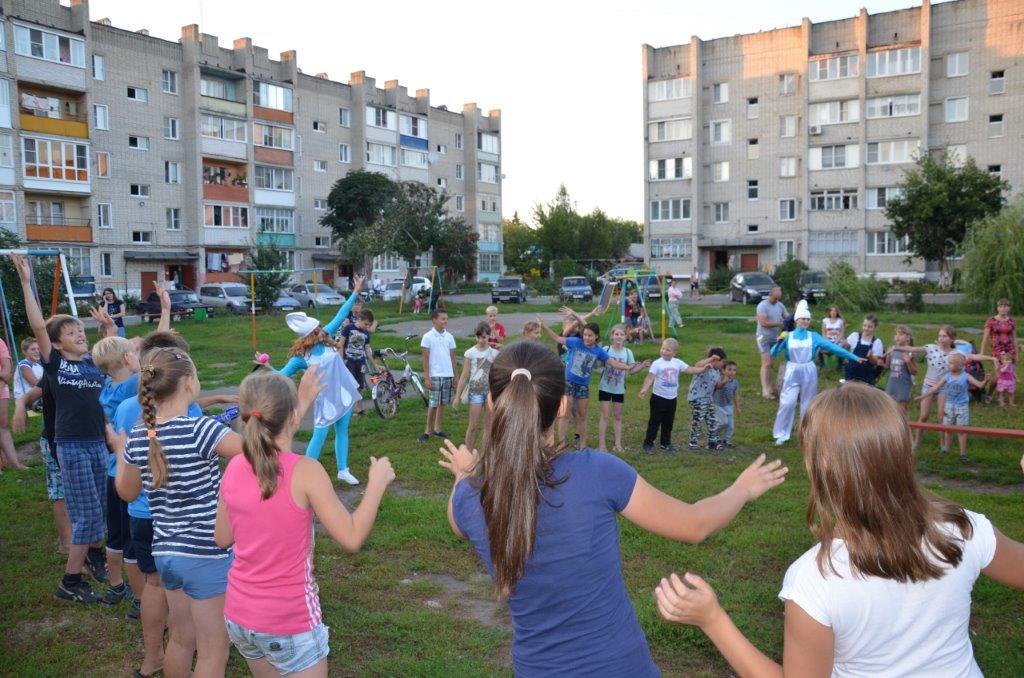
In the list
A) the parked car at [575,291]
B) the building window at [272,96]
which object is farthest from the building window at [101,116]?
the parked car at [575,291]

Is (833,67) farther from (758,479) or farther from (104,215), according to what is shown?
(758,479)

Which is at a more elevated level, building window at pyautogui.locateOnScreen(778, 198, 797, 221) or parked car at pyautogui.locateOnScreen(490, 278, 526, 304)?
building window at pyautogui.locateOnScreen(778, 198, 797, 221)

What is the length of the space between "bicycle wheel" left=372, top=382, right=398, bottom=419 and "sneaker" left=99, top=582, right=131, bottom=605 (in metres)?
7.53

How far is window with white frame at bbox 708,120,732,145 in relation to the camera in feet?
200

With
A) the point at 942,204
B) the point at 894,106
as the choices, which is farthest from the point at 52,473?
the point at 894,106

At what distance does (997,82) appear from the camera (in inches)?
2126

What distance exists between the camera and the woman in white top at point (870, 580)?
83.1 inches

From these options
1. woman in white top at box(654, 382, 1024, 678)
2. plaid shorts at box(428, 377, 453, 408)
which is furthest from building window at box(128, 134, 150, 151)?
woman in white top at box(654, 382, 1024, 678)

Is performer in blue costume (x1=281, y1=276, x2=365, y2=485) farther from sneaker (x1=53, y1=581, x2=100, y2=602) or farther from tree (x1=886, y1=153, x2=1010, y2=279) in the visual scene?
tree (x1=886, y1=153, x2=1010, y2=279)

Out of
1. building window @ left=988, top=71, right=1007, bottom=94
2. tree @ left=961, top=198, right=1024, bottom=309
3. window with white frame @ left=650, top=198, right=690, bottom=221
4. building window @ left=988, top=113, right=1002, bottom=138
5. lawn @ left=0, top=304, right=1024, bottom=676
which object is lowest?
lawn @ left=0, top=304, right=1024, bottom=676

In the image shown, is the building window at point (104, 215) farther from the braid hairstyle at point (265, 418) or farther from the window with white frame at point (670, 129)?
the braid hairstyle at point (265, 418)

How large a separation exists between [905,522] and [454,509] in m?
1.32

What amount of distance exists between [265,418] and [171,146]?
54.9 metres

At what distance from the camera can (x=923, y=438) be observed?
11.6m
